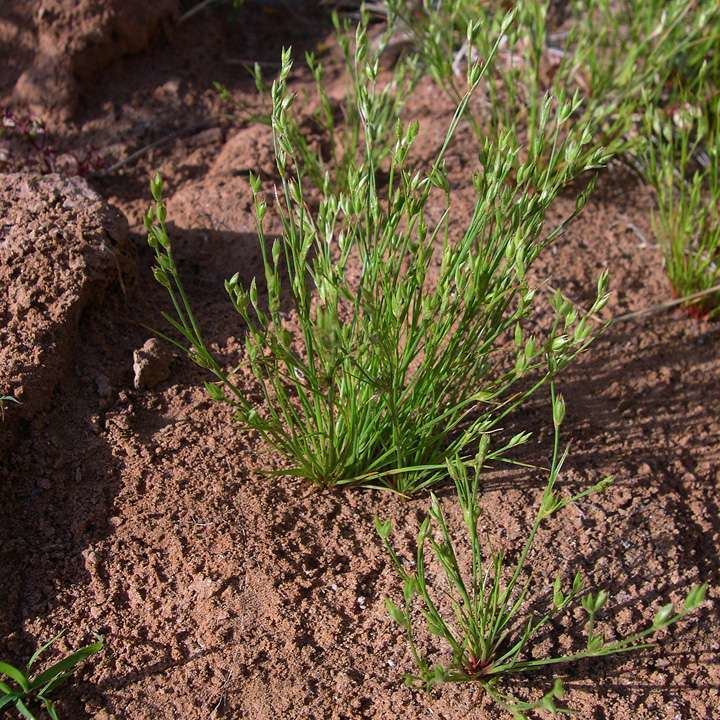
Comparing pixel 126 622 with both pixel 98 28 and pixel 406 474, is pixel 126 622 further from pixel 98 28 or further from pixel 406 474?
pixel 98 28

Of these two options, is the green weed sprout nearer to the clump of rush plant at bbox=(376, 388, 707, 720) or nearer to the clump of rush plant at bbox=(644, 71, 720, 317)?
the clump of rush plant at bbox=(376, 388, 707, 720)

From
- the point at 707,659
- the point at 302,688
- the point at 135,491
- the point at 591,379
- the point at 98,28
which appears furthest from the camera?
the point at 98,28

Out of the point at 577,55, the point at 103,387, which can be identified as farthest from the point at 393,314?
the point at 577,55

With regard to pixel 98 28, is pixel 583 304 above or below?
below

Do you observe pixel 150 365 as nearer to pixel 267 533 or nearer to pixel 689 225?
pixel 267 533

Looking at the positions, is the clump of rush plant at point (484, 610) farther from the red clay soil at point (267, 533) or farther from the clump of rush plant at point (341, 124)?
the clump of rush plant at point (341, 124)

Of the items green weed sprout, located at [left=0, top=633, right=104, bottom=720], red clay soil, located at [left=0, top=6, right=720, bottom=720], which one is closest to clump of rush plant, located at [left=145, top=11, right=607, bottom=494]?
red clay soil, located at [left=0, top=6, right=720, bottom=720]

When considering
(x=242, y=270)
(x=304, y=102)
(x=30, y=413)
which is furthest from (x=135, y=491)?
(x=304, y=102)
